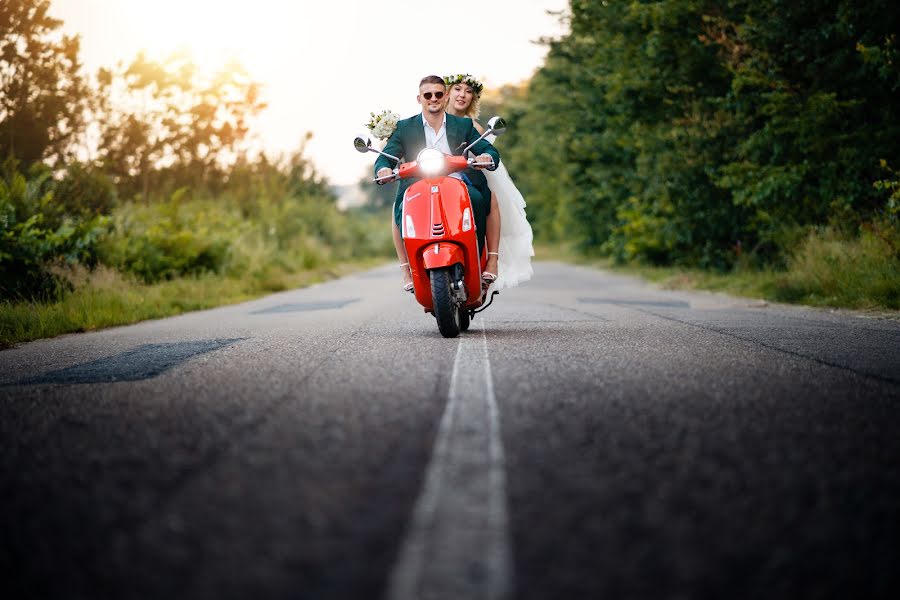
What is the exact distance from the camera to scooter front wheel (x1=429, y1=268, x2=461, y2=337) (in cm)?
654

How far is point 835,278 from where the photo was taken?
11.0 metres

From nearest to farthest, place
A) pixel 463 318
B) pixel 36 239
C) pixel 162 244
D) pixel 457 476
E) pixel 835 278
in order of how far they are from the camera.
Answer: pixel 457 476 → pixel 463 318 → pixel 835 278 → pixel 36 239 → pixel 162 244

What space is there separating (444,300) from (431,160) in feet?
3.73

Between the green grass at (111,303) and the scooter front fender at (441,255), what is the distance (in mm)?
4359

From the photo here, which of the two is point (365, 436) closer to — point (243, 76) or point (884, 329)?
point (884, 329)

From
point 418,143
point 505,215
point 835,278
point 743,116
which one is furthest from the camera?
point 743,116

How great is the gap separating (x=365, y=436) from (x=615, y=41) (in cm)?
1745

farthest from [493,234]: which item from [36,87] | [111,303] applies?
[36,87]

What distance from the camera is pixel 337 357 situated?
5648 mm

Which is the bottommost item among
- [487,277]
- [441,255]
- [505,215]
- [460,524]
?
[460,524]

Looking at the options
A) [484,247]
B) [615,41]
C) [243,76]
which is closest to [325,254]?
[243,76]

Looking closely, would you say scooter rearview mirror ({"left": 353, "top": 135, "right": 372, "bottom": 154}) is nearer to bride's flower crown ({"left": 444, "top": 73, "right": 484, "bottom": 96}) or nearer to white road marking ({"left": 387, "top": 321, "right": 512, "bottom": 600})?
bride's flower crown ({"left": 444, "top": 73, "right": 484, "bottom": 96})

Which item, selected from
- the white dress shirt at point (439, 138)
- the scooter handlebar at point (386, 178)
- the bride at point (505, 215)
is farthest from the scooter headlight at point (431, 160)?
the bride at point (505, 215)

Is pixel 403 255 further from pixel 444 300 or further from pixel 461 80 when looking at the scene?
pixel 461 80
